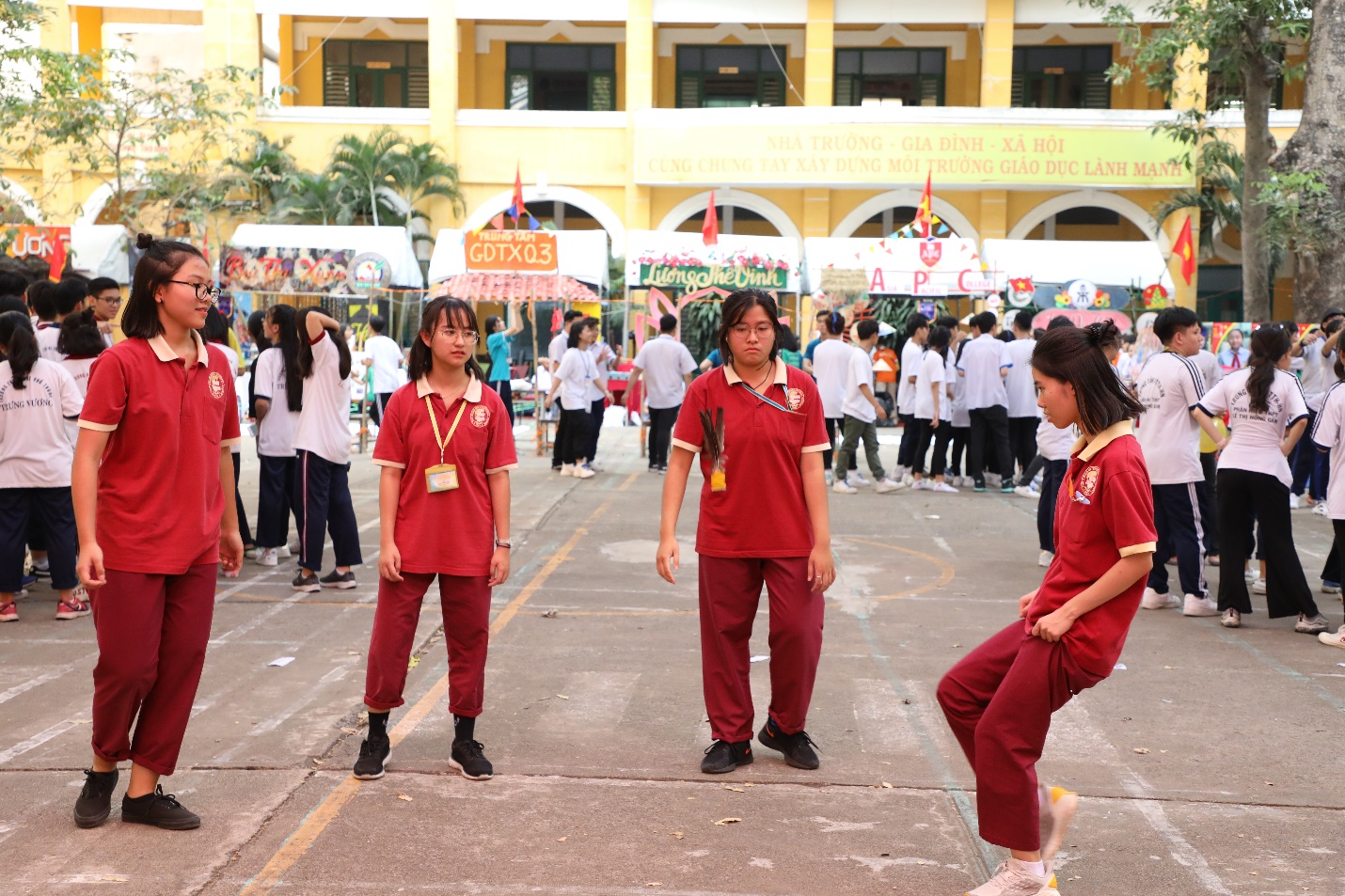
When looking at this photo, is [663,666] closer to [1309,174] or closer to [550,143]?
[1309,174]

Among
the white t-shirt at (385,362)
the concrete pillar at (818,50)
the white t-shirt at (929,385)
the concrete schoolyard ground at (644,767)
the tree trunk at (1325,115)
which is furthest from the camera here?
the concrete pillar at (818,50)

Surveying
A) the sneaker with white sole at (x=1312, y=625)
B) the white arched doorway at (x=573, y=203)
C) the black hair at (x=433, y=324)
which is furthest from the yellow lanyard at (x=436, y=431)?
the white arched doorway at (x=573, y=203)

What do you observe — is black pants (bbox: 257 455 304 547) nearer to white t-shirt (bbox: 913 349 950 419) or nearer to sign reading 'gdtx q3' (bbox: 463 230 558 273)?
white t-shirt (bbox: 913 349 950 419)

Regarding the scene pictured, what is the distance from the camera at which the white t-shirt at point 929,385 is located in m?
13.5

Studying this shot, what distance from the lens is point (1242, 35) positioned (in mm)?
18141

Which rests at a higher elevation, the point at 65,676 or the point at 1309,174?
the point at 1309,174

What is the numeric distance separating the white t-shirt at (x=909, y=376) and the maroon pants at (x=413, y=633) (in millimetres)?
9872

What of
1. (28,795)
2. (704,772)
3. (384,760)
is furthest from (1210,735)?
(28,795)

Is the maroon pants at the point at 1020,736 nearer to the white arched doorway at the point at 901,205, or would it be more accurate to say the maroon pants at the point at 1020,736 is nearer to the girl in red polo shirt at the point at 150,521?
the girl in red polo shirt at the point at 150,521

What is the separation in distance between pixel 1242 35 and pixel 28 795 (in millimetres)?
18616

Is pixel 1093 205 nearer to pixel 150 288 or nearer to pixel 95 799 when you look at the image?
pixel 150 288

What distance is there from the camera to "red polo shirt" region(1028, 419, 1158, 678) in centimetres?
357

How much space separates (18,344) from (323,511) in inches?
77.6

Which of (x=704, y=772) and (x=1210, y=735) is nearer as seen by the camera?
(x=704, y=772)
